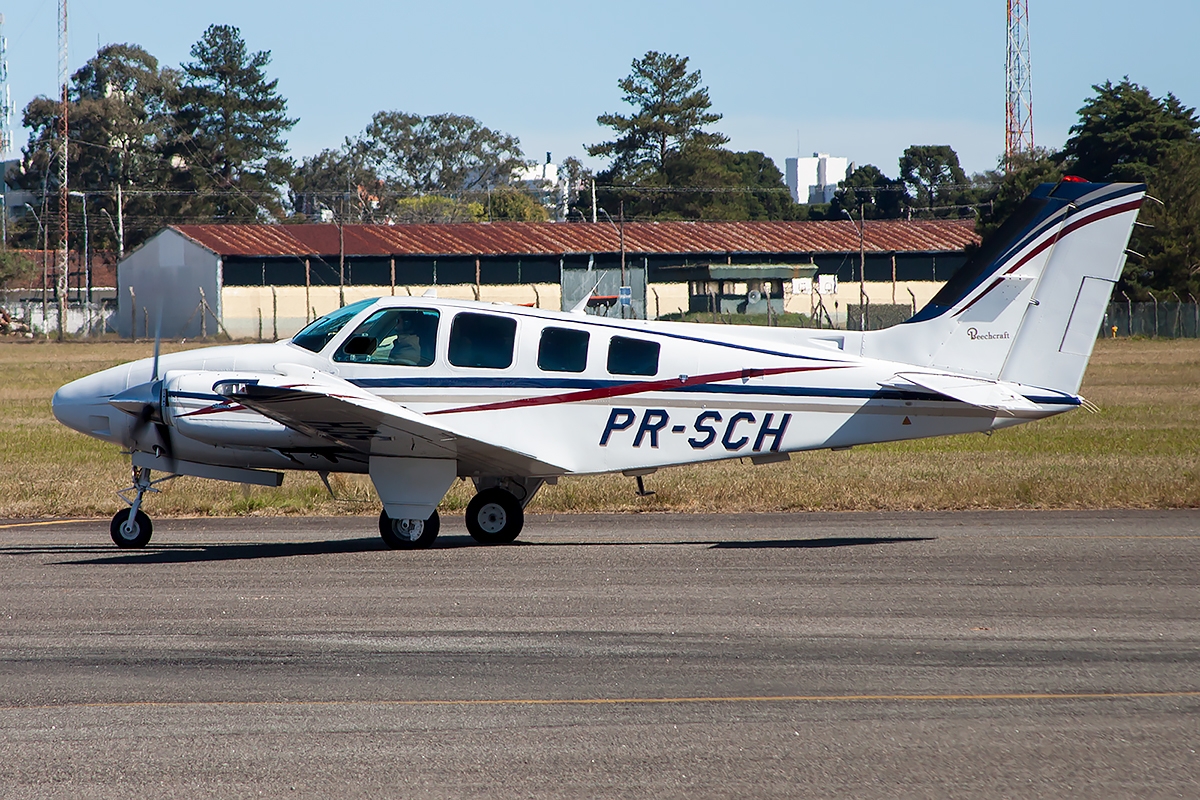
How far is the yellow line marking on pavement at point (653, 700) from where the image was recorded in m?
6.71

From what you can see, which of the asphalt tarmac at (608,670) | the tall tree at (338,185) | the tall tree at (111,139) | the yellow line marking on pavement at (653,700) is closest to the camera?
the asphalt tarmac at (608,670)

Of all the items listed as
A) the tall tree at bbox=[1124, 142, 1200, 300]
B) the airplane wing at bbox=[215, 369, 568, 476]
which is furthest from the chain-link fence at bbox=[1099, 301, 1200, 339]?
the airplane wing at bbox=[215, 369, 568, 476]

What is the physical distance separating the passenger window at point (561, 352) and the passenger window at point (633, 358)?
26 centimetres

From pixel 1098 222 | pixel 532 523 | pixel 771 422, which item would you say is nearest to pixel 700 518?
pixel 532 523

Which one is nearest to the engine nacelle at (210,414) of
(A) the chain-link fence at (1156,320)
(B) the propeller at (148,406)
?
(B) the propeller at (148,406)

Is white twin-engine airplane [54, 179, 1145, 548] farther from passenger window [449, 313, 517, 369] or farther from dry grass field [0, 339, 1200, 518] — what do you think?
dry grass field [0, 339, 1200, 518]

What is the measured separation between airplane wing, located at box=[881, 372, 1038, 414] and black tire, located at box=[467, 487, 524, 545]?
3.79 m

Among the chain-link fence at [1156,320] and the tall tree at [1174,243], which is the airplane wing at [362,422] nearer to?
the chain-link fence at [1156,320]

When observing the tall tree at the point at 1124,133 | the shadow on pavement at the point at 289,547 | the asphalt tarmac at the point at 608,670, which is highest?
the tall tree at the point at 1124,133

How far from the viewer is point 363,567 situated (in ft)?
36.6

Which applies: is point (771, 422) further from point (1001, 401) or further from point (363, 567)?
point (363, 567)

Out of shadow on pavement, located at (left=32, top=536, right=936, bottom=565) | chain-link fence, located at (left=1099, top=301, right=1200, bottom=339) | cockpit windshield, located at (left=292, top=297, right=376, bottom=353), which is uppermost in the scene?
chain-link fence, located at (left=1099, top=301, right=1200, bottom=339)

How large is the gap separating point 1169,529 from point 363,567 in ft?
26.7

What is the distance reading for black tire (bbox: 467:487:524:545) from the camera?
41.2 ft
